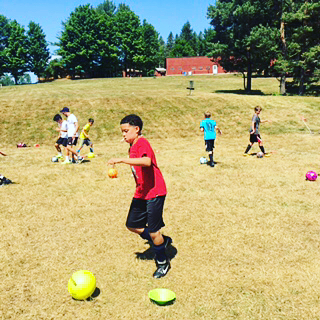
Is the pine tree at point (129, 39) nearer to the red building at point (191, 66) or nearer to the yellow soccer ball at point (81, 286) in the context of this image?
the red building at point (191, 66)

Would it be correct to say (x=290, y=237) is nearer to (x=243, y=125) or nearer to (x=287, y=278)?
(x=287, y=278)

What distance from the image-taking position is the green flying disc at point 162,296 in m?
4.63

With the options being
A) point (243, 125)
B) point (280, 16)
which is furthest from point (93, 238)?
point (280, 16)

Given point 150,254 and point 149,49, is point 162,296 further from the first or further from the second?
point 149,49

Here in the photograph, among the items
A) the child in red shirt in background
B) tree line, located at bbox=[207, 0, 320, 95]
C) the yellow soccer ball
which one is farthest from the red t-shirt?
tree line, located at bbox=[207, 0, 320, 95]

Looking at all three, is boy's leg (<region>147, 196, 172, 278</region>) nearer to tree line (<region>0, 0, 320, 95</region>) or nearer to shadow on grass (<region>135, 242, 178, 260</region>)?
shadow on grass (<region>135, 242, 178, 260</region>)

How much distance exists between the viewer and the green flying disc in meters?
4.63

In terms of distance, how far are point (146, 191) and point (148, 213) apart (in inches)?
14.6

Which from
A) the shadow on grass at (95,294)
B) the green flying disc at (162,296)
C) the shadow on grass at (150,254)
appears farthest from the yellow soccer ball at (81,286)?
the shadow on grass at (150,254)

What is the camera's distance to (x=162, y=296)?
4680mm

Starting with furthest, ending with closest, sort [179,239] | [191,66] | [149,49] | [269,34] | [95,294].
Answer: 1. [191,66]
2. [149,49]
3. [269,34]
4. [179,239]
5. [95,294]

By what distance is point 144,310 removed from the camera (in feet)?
15.0

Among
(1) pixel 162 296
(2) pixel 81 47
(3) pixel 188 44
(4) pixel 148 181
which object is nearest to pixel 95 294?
(1) pixel 162 296

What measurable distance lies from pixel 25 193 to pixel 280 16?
37122 mm
